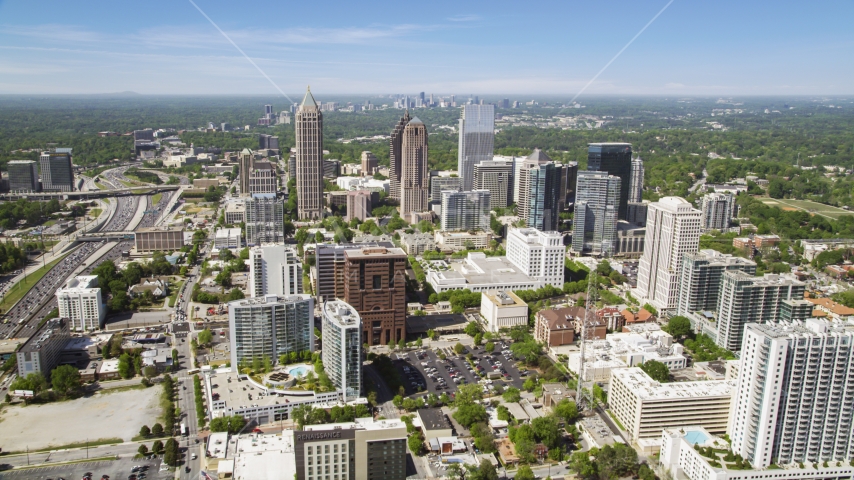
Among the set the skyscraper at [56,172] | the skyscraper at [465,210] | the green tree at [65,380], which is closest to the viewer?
the green tree at [65,380]

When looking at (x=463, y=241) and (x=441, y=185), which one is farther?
(x=441, y=185)

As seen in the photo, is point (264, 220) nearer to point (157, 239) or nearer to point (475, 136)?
point (157, 239)

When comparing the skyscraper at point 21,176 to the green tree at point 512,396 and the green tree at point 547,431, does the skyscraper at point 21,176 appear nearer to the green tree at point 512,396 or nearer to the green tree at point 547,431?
the green tree at point 512,396

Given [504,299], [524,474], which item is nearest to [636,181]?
[504,299]

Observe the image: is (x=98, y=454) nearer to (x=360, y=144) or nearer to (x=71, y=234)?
(x=71, y=234)

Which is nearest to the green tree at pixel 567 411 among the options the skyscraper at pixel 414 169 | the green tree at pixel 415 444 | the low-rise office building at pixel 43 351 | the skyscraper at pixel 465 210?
the green tree at pixel 415 444
